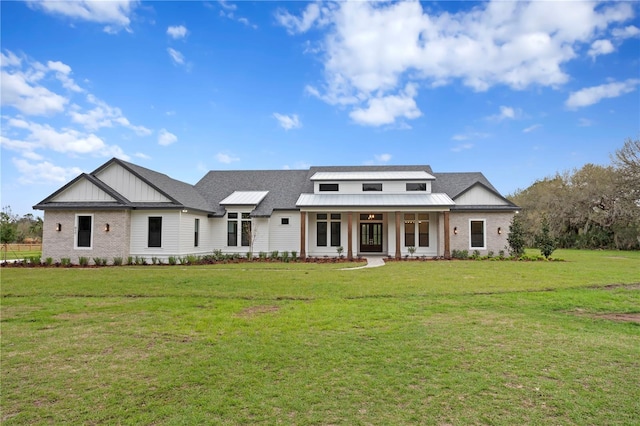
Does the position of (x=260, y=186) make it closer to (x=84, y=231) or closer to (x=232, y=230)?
(x=232, y=230)

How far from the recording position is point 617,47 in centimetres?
1803

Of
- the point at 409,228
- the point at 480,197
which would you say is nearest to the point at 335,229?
the point at 409,228

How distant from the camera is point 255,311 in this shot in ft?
25.4

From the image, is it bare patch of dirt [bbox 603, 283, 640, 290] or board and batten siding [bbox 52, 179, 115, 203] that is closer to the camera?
bare patch of dirt [bbox 603, 283, 640, 290]

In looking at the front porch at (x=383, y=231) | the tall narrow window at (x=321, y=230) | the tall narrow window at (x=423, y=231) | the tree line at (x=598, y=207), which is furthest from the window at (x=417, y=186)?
the tree line at (x=598, y=207)

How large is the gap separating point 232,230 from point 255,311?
15267 millimetres

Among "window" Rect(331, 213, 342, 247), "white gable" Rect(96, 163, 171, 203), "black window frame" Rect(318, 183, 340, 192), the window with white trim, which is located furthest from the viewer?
"black window frame" Rect(318, 183, 340, 192)

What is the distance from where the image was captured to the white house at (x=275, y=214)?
18891 mm

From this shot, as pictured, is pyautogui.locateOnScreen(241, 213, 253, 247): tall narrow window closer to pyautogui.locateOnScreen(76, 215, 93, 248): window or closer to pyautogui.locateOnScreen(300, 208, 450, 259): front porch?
pyautogui.locateOnScreen(300, 208, 450, 259): front porch

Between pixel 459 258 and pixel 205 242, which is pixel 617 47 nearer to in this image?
pixel 459 258

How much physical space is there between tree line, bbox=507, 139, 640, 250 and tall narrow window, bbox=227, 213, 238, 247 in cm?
2222

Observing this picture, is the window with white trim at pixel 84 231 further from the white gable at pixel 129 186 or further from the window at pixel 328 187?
the window at pixel 328 187

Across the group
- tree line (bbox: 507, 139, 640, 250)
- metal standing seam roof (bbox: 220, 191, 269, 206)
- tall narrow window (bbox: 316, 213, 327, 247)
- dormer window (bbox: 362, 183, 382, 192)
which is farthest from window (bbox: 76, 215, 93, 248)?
tree line (bbox: 507, 139, 640, 250)

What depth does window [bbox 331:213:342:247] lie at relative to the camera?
2285 centimetres
